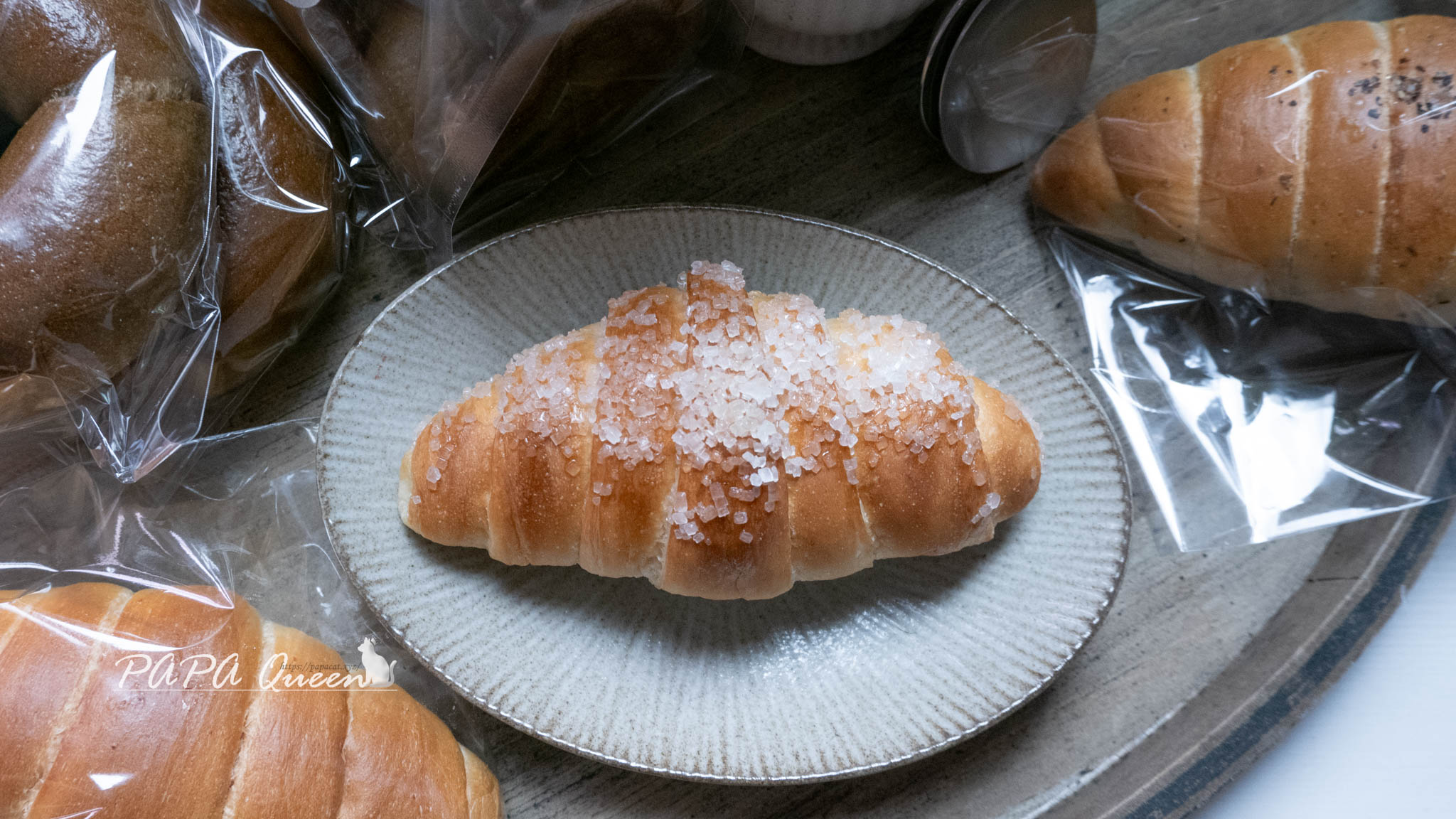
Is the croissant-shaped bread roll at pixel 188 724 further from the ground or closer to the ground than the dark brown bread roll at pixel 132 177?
closer to the ground

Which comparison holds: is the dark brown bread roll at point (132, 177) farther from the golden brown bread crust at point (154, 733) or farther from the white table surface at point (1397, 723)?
the white table surface at point (1397, 723)

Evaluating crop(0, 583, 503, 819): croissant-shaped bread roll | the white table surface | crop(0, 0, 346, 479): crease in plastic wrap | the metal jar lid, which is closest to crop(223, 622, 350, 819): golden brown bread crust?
crop(0, 583, 503, 819): croissant-shaped bread roll

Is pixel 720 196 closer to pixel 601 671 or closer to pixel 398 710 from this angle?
pixel 601 671

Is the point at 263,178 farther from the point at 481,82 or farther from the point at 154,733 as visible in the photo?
the point at 154,733

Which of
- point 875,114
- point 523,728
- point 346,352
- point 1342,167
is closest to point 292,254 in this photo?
point 346,352

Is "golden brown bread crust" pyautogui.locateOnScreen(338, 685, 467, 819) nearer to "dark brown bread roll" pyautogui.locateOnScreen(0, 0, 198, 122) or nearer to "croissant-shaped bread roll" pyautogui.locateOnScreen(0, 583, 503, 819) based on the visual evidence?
"croissant-shaped bread roll" pyautogui.locateOnScreen(0, 583, 503, 819)

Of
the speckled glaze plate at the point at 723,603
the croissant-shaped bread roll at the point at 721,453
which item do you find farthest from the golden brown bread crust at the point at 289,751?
the croissant-shaped bread roll at the point at 721,453

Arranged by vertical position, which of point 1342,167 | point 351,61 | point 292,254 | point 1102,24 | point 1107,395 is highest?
point 351,61
